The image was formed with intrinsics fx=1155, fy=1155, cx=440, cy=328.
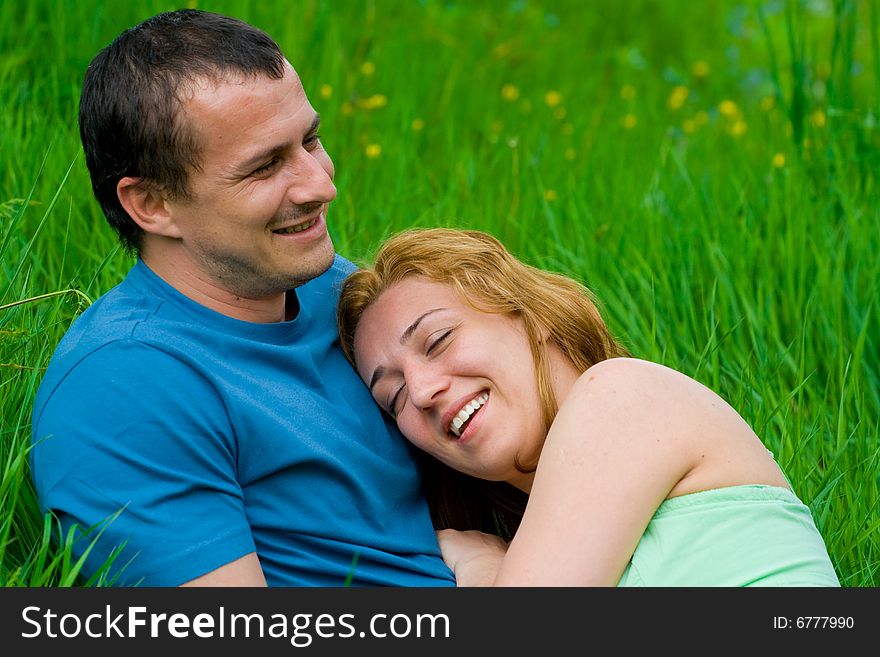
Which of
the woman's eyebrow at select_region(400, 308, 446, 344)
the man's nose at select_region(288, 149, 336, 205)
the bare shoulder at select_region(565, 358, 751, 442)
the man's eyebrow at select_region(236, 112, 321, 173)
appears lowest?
the woman's eyebrow at select_region(400, 308, 446, 344)

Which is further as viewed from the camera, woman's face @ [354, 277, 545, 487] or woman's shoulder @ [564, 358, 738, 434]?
woman's face @ [354, 277, 545, 487]

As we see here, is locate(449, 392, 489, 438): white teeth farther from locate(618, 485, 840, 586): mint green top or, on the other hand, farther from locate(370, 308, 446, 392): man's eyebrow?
locate(618, 485, 840, 586): mint green top

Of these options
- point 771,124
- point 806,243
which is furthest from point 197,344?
point 771,124

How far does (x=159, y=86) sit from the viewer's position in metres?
2.26

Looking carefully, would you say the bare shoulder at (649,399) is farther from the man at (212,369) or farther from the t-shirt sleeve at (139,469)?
the t-shirt sleeve at (139,469)

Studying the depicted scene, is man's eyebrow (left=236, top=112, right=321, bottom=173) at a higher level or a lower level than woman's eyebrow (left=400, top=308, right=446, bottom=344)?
higher

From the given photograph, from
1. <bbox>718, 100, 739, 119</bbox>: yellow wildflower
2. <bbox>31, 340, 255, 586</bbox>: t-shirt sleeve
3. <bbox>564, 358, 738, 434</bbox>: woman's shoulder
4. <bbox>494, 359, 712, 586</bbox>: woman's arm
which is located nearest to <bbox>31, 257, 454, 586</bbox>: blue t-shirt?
<bbox>31, 340, 255, 586</bbox>: t-shirt sleeve

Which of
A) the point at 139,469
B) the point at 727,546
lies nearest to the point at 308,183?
the point at 139,469

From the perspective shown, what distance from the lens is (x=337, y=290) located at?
2.81 meters

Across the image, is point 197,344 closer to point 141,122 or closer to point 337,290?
point 141,122

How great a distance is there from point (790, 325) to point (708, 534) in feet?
5.29

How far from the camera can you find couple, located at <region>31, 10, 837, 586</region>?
80.5 inches

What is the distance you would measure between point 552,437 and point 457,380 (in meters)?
0.32

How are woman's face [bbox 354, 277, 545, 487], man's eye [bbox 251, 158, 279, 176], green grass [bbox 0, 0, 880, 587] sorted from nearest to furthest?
1. man's eye [bbox 251, 158, 279, 176]
2. woman's face [bbox 354, 277, 545, 487]
3. green grass [bbox 0, 0, 880, 587]
